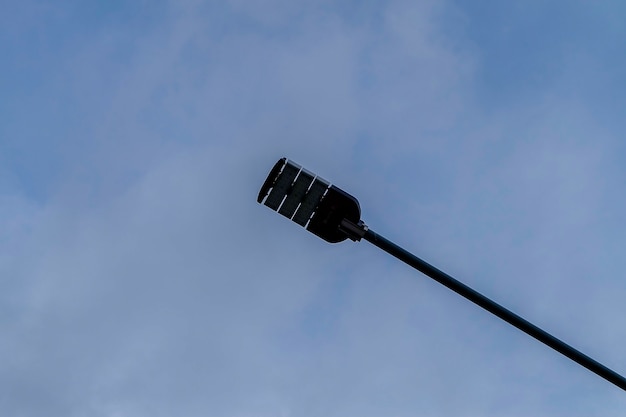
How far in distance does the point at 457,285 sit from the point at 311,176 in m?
2.09

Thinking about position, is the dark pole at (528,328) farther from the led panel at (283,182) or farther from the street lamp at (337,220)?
the led panel at (283,182)

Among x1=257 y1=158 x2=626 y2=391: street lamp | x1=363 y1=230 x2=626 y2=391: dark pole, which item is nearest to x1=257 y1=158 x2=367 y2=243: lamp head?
x1=257 y1=158 x2=626 y2=391: street lamp

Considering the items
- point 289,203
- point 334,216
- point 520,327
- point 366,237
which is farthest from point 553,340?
point 289,203

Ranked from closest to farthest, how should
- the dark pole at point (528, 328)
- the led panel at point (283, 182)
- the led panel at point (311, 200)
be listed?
the dark pole at point (528, 328) < the led panel at point (283, 182) < the led panel at point (311, 200)

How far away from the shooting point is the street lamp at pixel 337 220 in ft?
22.5

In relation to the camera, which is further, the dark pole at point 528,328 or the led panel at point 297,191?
the led panel at point 297,191

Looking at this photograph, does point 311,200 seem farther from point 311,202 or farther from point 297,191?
point 297,191

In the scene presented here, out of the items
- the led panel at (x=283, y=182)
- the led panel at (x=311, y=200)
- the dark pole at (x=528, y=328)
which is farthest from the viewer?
the led panel at (x=311, y=200)

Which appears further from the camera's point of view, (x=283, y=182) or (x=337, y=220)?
(x=337, y=220)

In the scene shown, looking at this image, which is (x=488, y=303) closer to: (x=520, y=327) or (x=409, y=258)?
(x=520, y=327)

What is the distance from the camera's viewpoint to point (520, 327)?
6.88 m

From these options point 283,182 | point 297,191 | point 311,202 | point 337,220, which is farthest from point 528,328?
point 283,182

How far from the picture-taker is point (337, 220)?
7551mm

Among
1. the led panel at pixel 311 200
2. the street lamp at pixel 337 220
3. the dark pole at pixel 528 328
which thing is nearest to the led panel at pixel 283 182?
the street lamp at pixel 337 220
